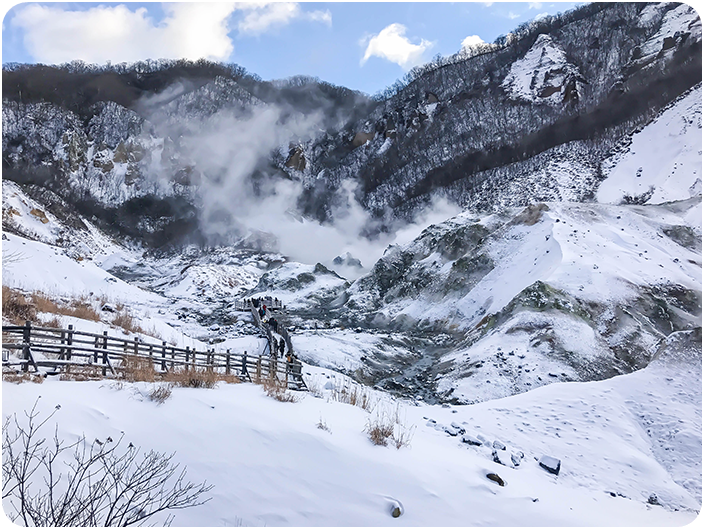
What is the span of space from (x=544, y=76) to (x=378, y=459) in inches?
3930

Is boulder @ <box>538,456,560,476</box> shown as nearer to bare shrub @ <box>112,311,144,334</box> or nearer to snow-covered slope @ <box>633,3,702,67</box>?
bare shrub @ <box>112,311,144,334</box>

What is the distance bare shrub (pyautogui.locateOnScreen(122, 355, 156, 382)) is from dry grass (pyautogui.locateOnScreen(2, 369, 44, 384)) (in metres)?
1.65

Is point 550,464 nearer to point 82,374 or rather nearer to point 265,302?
point 82,374

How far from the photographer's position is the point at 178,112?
371 feet

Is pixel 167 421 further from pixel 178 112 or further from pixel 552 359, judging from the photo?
pixel 178 112

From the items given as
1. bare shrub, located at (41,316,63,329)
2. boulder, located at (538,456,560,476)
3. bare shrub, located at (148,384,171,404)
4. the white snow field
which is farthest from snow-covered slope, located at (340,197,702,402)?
bare shrub, located at (41,316,63,329)

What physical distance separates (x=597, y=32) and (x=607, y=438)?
362 feet

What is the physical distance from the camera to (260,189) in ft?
360

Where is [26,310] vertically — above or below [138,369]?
above

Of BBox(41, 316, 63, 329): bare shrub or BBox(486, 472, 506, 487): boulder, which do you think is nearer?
BBox(486, 472, 506, 487): boulder

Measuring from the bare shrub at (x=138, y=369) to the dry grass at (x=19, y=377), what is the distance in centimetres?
165

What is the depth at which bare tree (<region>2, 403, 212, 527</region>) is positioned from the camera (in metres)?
3.84

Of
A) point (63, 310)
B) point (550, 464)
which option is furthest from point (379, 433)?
point (63, 310)

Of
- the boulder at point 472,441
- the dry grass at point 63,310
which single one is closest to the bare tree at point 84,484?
the boulder at point 472,441
